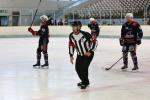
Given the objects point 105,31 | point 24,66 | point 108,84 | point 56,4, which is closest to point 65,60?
point 24,66

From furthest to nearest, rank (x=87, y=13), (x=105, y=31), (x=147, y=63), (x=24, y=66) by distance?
(x=87, y=13) < (x=105, y=31) < (x=147, y=63) < (x=24, y=66)

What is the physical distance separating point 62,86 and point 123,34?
8.77 ft

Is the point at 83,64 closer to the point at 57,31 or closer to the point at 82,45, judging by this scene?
the point at 82,45

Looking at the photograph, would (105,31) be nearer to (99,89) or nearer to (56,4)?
(56,4)

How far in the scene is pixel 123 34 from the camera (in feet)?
30.7

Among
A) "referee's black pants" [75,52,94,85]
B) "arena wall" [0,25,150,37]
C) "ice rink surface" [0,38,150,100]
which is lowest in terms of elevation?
"ice rink surface" [0,38,150,100]

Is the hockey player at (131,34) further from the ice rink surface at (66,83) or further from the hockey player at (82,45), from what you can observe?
the hockey player at (82,45)

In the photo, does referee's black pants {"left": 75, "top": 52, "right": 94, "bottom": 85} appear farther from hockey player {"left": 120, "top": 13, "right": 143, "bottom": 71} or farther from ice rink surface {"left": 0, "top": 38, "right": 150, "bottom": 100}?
hockey player {"left": 120, "top": 13, "right": 143, "bottom": 71}

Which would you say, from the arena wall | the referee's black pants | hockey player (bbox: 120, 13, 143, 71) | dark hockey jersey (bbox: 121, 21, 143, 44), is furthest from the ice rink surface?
the arena wall

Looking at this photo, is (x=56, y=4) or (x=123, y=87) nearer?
(x=123, y=87)

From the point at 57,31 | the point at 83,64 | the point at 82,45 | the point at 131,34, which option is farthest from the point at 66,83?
the point at 57,31

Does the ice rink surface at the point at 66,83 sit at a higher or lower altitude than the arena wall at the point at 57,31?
lower

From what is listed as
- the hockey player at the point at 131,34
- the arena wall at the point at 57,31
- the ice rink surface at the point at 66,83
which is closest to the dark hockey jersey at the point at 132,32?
the hockey player at the point at 131,34

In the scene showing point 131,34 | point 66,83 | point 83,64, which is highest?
point 131,34
